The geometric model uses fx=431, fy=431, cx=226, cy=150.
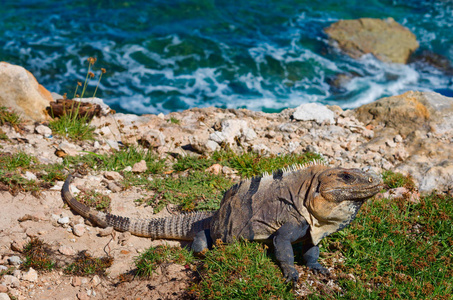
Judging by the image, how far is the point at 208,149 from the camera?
21.8 feet

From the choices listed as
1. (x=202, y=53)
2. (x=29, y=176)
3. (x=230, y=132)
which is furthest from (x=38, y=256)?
(x=202, y=53)

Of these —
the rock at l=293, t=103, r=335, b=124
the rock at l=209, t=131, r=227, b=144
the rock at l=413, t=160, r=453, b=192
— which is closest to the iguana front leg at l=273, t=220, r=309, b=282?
the rock at l=413, t=160, r=453, b=192

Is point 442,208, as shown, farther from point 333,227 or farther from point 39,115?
point 39,115

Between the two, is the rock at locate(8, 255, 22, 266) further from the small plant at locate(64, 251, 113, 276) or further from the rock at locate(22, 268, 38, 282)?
the small plant at locate(64, 251, 113, 276)

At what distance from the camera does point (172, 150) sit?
6.89m

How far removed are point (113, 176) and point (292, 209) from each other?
116 inches

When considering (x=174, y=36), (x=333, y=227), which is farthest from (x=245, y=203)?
(x=174, y=36)

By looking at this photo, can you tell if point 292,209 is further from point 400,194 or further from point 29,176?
point 29,176

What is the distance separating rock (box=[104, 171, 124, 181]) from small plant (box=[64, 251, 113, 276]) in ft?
5.06

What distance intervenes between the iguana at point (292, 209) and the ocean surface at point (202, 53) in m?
7.64

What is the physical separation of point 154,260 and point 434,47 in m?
14.0

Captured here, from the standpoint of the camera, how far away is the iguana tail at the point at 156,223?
189 inches

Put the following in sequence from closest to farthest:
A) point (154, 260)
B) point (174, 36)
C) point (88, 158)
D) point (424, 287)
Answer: point (424, 287), point (154, 260), point (88, 158), point (174, 36)

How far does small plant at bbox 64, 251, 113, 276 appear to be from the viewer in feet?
14.2
